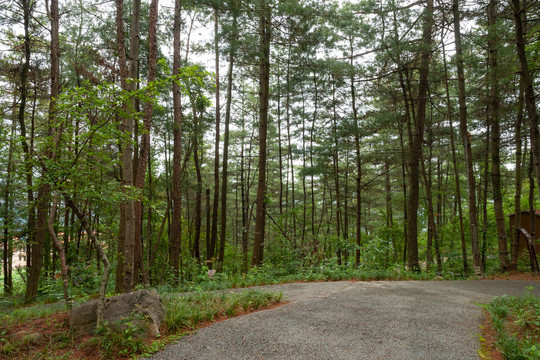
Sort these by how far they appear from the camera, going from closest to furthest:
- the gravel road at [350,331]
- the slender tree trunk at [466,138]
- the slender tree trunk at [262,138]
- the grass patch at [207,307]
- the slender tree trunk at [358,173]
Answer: the gravel road at [350,331], the grass patch at [207,307], the slender tree trunk at [466,138], the slender tree trunk at [262,138], the slender tree trunk at [358,173]

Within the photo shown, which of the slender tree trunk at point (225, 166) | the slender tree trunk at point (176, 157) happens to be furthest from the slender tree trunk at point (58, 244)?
the slender tree trunk at point (225, 166)

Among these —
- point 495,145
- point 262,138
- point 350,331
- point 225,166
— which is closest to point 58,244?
point 350,331

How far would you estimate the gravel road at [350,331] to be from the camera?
3025 mm

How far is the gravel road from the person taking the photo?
303 centimetres

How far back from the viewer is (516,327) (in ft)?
11.9

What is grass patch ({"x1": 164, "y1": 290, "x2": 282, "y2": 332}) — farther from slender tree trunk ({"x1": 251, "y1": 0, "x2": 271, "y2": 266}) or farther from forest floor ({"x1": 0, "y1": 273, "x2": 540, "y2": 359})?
slender tree trunk ({"x1": 251, "y1": 0, "x2": 271, "y2": 266})

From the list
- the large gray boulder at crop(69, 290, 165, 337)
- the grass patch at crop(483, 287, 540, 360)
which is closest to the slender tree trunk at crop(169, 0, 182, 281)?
the large gray boulder at crop(69, 290, 165, 337)

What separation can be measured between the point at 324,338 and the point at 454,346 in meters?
1.39

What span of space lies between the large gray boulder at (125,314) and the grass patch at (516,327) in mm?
3784

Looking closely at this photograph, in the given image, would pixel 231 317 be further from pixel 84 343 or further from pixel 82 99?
pixel 82 99

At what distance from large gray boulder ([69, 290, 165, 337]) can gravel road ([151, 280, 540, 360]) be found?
507 mm

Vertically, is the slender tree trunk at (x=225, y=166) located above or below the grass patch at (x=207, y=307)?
above

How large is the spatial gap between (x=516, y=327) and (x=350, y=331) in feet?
6.89

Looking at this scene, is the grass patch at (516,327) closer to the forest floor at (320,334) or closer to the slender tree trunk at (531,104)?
the forest floor at (320,334)
